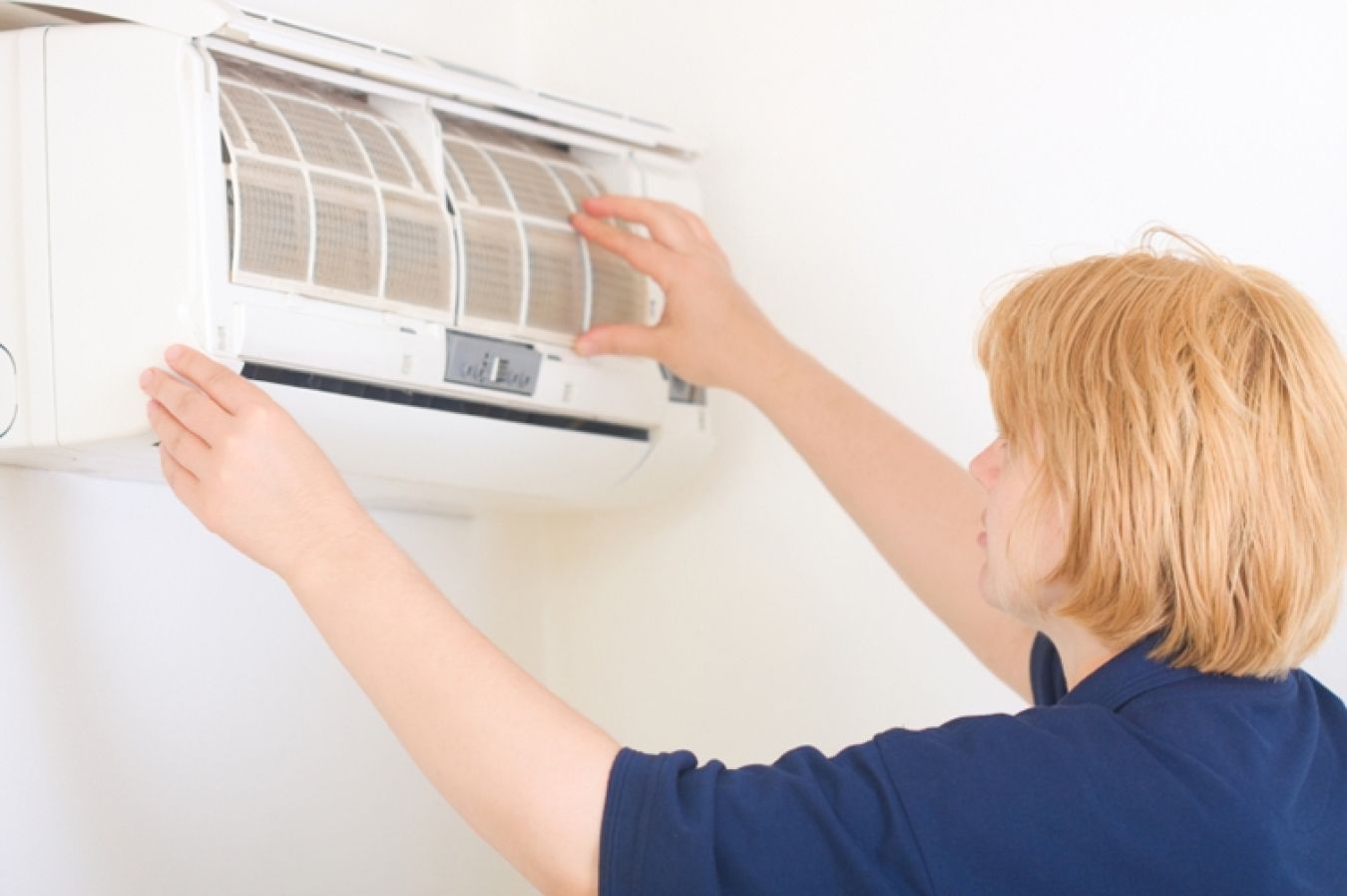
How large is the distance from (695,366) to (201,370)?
1.90ft

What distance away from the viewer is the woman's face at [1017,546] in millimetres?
1141

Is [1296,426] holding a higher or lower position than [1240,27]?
lower

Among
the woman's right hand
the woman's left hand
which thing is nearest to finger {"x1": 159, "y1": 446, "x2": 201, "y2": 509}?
the woman's left hand

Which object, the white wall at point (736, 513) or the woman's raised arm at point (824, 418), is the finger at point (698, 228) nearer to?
the woman's raised arm at point (824, 418)

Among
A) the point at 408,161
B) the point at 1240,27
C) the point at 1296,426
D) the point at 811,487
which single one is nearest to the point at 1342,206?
the point at 1240,27

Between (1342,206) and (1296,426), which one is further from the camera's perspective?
(1342,206)

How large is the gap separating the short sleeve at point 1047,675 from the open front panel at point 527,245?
56 cm

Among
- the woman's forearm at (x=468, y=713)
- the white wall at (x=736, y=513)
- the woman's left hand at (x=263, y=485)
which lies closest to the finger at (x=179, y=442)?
the woman's left hand at (x=263, y=485)

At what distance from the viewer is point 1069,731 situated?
1044 millimetres

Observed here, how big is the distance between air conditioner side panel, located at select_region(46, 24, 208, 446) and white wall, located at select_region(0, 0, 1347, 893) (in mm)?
225

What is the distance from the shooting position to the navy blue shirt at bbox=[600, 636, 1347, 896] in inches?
38.9

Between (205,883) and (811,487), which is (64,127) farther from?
(811,487)

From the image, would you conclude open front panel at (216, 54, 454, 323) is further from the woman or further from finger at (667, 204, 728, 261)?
finger at (667, 204, 728, 261)

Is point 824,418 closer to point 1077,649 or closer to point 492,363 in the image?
point 492,363
